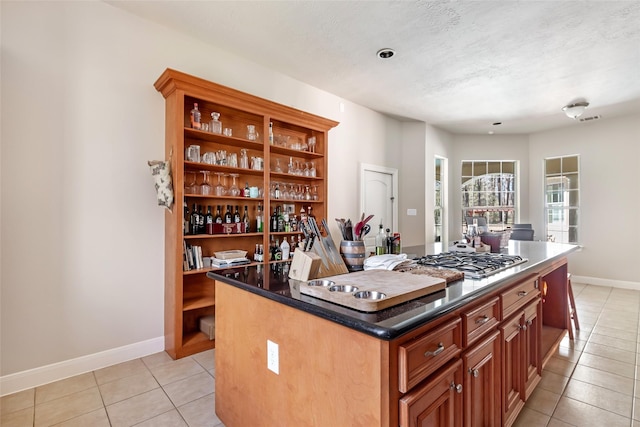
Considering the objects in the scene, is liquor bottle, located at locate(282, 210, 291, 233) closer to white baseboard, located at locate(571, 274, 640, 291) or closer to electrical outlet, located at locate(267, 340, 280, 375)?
electrical outlet, located at locate(267, 340, 280, 375)

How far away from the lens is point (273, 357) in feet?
4.31

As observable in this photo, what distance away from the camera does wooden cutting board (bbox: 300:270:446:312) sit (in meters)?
1.03

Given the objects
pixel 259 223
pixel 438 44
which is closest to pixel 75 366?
pixel 259 223

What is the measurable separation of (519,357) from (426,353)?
1099 millimetres

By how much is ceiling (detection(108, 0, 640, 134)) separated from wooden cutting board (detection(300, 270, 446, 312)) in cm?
222

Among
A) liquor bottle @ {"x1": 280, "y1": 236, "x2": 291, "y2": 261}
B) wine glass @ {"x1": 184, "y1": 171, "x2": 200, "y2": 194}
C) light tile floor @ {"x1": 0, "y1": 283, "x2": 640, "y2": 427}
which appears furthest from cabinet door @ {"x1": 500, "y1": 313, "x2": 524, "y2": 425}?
wine glass @ {"x1": 184, "y1": 171, "x2": 200, "y2": 194}

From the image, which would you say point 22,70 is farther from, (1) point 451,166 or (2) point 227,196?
(1) point 451,166

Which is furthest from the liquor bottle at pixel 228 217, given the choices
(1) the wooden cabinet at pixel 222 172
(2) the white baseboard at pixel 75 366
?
(2) the white baseboard at pixel 75 366

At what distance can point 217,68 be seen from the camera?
124 inches

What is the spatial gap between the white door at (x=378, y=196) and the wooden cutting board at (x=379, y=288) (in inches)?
131

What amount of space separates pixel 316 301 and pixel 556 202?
265 inches

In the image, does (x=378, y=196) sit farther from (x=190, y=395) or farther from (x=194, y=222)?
(x=190, y=395)

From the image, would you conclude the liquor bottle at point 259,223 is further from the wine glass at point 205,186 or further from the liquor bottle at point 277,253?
the wine glass at point 205,186

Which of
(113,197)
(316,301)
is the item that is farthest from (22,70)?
(316,301)
